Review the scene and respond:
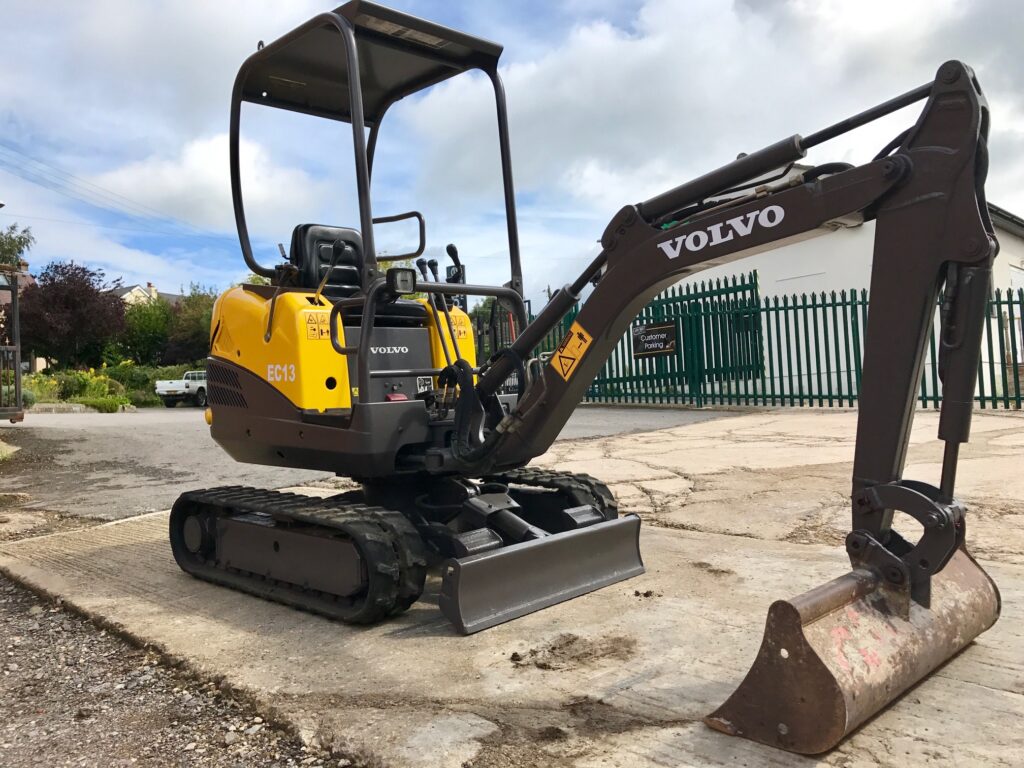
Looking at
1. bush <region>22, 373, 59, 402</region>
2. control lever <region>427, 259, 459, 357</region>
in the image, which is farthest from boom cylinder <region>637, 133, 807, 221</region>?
bush <region>22, 373, 59, 402</region>

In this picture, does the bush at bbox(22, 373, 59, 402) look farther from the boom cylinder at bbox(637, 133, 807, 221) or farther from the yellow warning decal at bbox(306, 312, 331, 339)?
the boom cylinder at bbox(637, 133, 807, 221)

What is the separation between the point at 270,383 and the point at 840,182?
298 centimetres

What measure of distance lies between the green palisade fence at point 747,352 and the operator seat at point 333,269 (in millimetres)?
9989

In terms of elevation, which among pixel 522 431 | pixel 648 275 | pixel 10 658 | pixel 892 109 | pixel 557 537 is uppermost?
pixel 892 109

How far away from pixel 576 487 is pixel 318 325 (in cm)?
166

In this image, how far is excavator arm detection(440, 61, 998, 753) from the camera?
8.13 ft

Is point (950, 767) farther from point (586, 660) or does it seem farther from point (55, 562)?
point (55, 562)

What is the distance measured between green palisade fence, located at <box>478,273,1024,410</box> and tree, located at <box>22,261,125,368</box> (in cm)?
2742

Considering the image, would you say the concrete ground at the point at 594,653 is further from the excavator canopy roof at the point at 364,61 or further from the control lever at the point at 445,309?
the excavator canopy roof at the point at 364,61

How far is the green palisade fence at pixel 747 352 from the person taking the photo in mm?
13859

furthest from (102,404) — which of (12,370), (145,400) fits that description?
(12,370)

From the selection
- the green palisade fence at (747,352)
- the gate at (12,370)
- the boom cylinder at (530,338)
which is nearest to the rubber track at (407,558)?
the boom cylinder at (530,338)

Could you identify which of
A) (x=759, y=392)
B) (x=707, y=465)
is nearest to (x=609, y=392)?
(x=759, y=392)

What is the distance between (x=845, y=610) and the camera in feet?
8.54
